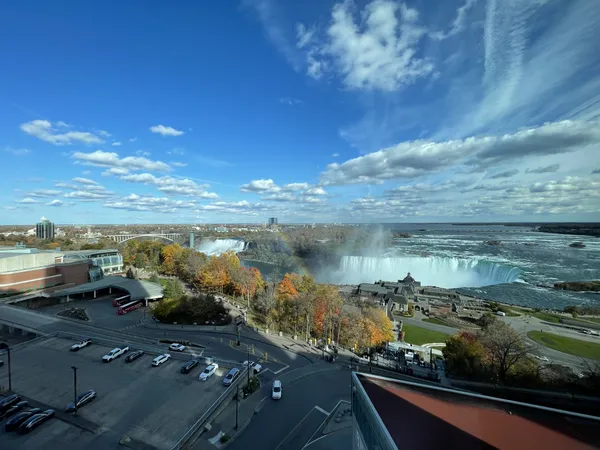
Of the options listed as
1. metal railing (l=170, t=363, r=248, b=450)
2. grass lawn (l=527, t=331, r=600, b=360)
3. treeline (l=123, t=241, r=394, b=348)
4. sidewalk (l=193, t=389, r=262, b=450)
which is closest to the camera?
metal railing (l=170, t=363, r=248, b=450)

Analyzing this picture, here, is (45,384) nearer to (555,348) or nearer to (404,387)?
(404,387)

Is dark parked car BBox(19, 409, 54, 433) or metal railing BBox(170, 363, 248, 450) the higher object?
dark parked car BBox(19, 409, 54, 433)

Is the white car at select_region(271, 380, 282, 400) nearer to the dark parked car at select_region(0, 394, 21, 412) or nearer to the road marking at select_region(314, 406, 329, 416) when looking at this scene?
the road marking at select_region(314, 406, 329, 416)

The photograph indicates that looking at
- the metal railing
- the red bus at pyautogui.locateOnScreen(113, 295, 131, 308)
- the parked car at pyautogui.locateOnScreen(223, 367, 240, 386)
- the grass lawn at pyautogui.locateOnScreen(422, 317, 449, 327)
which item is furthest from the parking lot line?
the red bus at pyautogui.locateOnScreen(113, 295, 131, 308)

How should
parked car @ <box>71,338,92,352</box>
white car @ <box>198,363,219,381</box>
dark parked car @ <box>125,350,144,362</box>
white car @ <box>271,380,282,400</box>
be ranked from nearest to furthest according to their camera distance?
white car @ <box>271,380,282,400</box> → white car @ <box>198,363,219,381</box> → dark parked car @ <box>125,350,144,362</box> → parked car @ <box>71,338,92,352</box>

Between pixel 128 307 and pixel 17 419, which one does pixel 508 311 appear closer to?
pixel 128 307

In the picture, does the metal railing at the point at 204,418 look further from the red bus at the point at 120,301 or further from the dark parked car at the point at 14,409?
the red bus at the point at 120,301

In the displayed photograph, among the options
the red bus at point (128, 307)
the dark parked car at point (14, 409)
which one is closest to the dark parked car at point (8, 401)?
the dark parked car at point (14, 409)
